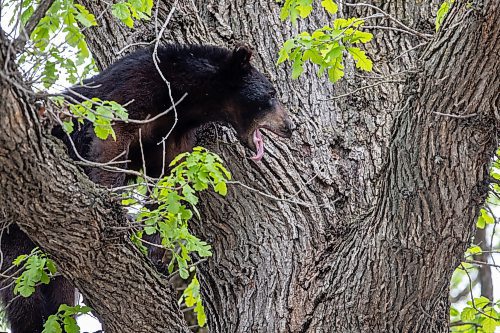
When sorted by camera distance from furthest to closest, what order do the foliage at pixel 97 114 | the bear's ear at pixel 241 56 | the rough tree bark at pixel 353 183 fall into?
1. the bear's ear at pixel 241 56
2. the rough tree bark at pixel 353 183
3. the foliage at pixel 97 114

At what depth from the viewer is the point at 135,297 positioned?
4.52 metres

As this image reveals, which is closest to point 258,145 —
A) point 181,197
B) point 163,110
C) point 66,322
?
point 163,110

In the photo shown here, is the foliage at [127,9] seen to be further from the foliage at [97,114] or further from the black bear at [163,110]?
the black bear at [163,110]

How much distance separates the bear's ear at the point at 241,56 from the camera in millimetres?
5621

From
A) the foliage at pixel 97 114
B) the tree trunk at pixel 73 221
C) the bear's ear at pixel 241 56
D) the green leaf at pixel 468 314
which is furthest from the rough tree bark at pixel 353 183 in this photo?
the green leaf at pixel 468 314

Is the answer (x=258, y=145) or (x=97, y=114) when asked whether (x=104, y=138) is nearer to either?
(x=97, y=114)

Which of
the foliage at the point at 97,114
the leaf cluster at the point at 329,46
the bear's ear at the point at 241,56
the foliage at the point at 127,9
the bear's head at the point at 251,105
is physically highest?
the foliage at the point at 127,9

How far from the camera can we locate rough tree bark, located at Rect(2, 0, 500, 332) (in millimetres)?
4090

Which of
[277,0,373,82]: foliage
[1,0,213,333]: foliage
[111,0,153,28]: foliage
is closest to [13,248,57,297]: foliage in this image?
[1,0,213,333]: foliage

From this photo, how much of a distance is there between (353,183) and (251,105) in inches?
45.1

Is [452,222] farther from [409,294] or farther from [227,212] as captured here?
[227,212]

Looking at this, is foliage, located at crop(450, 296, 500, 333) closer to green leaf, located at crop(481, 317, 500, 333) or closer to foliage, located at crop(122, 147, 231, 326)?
green leaf, located at crop(481, 317, 500, 333)

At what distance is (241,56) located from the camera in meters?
5.68

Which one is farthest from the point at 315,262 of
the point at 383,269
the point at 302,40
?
the point at 302,40
